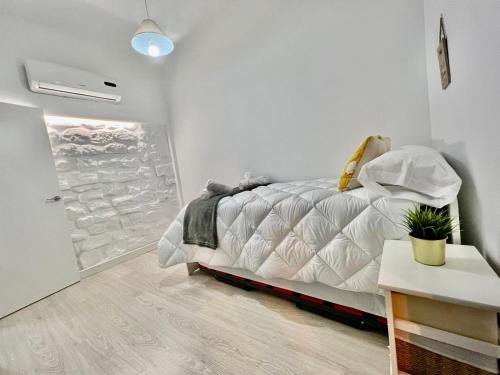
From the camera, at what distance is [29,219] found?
2016 millimetres

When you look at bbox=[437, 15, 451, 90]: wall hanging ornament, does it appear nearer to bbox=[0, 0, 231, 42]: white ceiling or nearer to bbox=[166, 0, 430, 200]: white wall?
bbox=[166, 0, 430, 200]: white wall

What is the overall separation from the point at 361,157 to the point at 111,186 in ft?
→ 9.41

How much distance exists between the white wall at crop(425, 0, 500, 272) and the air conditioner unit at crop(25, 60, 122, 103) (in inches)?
127

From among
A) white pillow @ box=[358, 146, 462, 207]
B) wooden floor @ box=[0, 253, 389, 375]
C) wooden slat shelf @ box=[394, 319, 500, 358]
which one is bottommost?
wooden floor @ box=[0, 253, 389, 375]

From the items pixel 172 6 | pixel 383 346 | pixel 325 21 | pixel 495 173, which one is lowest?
pixel 383 346

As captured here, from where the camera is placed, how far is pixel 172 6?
2379mm

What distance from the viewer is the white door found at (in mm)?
1883

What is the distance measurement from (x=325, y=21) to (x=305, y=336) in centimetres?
273

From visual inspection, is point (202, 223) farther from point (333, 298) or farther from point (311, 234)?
point (333, 298)

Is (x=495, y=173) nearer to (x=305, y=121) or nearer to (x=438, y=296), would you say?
(x=438, y=296)

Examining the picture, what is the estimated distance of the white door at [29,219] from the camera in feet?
6.18

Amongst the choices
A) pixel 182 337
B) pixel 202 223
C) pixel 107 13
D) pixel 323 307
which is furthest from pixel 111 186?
pixel 323 307

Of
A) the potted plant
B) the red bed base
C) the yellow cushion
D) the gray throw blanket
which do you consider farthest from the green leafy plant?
the gray throw blanket

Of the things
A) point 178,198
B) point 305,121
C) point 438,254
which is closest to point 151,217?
point 178,198
